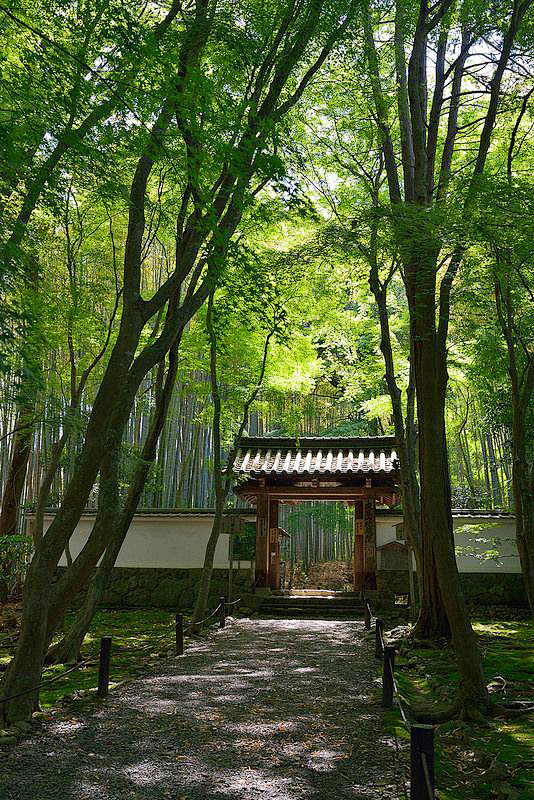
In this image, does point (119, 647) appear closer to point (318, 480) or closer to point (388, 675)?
point (388, 675)

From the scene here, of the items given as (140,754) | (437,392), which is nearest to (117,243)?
(437,392)

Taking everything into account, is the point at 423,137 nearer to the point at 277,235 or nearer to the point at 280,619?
the point at 277,235

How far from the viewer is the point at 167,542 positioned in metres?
15.4

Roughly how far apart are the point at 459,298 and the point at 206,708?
530 cm

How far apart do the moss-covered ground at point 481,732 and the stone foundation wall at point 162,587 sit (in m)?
7.08

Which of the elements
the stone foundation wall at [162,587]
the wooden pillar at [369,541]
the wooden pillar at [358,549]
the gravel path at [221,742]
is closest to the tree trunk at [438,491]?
the gravel path at [221,742]

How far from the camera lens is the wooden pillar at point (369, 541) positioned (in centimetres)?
1438

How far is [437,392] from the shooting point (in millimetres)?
5891

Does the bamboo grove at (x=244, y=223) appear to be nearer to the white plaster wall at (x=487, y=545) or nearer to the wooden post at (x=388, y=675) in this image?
the wooden post at (x=388, y=675)

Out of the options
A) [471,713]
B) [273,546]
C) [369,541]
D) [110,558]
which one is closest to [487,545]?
[369,541]

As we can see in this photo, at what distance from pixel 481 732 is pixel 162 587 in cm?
1111

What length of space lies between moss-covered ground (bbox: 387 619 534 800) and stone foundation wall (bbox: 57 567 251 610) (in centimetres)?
708

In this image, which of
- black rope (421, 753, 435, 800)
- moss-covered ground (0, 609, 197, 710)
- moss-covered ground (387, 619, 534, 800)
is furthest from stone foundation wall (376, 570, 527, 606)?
black rope (421, 753, 435, 800)

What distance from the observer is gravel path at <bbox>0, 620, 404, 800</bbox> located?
3847 millimetres
